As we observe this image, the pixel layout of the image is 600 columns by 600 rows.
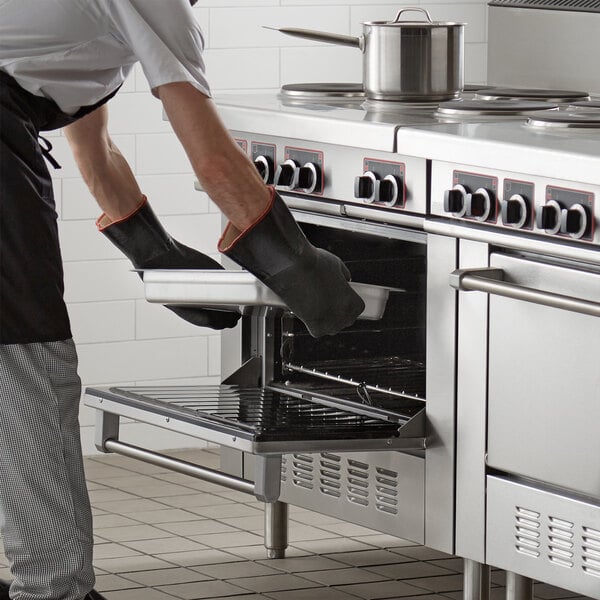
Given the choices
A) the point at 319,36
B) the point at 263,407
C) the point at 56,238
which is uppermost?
the point at 319,36

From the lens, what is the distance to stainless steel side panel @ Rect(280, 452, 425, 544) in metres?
3.24

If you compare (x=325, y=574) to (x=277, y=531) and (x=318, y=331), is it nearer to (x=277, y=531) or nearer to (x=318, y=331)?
(x=277, y=531)

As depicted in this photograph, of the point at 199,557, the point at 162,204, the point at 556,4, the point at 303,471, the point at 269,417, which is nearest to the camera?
the point at 269,417

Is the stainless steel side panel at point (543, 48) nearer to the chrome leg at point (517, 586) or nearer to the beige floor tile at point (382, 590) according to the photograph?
the beige floor tile at point (382, 590)

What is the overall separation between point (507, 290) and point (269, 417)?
669 mm

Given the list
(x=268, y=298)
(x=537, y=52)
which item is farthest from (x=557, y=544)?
A: (x=537, y=52)

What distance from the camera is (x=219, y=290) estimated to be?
122 inches

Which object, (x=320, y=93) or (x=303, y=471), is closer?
(x=303, y=471)

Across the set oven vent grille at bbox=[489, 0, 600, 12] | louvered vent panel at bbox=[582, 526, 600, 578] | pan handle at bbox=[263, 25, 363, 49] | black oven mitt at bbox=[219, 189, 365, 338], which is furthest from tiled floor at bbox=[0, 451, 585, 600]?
oven vent grille at bbox=[489, 0, 600, 12]

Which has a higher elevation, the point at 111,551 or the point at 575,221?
the point at 575,221

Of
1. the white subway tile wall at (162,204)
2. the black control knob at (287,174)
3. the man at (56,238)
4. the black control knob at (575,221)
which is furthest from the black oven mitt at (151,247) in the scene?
the white subway tile wall at (162,204)

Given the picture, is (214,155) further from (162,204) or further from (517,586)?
(162,204)

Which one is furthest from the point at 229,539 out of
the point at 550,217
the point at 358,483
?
the point at 550,217

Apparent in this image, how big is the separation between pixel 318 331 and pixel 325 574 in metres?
0.96
